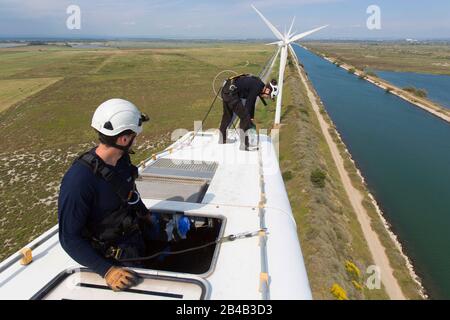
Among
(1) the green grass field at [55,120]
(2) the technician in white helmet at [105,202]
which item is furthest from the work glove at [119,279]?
(1) the green grass field at [55,120]

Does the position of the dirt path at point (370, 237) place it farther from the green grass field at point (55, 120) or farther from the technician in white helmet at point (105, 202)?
the green grass field at point (55, 120)

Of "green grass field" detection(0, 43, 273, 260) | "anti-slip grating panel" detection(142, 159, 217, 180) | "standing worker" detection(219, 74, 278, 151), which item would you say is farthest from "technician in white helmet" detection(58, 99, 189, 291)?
"green grass field" detection(0, 43, 273, 260)

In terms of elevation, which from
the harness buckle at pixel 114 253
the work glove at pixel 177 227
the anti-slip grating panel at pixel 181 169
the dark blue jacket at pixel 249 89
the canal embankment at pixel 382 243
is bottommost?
the canal embankment at pixel 382 243

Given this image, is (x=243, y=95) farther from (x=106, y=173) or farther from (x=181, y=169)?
(x=106, y=173)

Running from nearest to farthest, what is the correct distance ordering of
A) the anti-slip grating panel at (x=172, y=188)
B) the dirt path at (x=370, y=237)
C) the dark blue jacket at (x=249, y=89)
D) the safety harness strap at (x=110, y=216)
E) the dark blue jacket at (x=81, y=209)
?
the dark blue jacket at (x=81, y=209), the safety harness strap at (x=110, y=216), the anti-slip grating panel at (x=172, y=188), the dark blue jacket at (x=249, y=89), the dirt path at (x=370, y=237)

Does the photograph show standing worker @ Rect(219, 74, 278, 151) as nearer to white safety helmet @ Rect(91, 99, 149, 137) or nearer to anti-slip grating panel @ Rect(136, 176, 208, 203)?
anti-slip grating panel @ Rect(136, 176, 208, 203)

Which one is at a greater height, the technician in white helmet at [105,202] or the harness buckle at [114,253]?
the technician in white helmet at [105,202]

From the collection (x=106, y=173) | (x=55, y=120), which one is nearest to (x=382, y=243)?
(x=106, y=173)

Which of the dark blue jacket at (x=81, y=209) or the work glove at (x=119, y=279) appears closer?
the dark blue jacket at (x=81, y=209)
